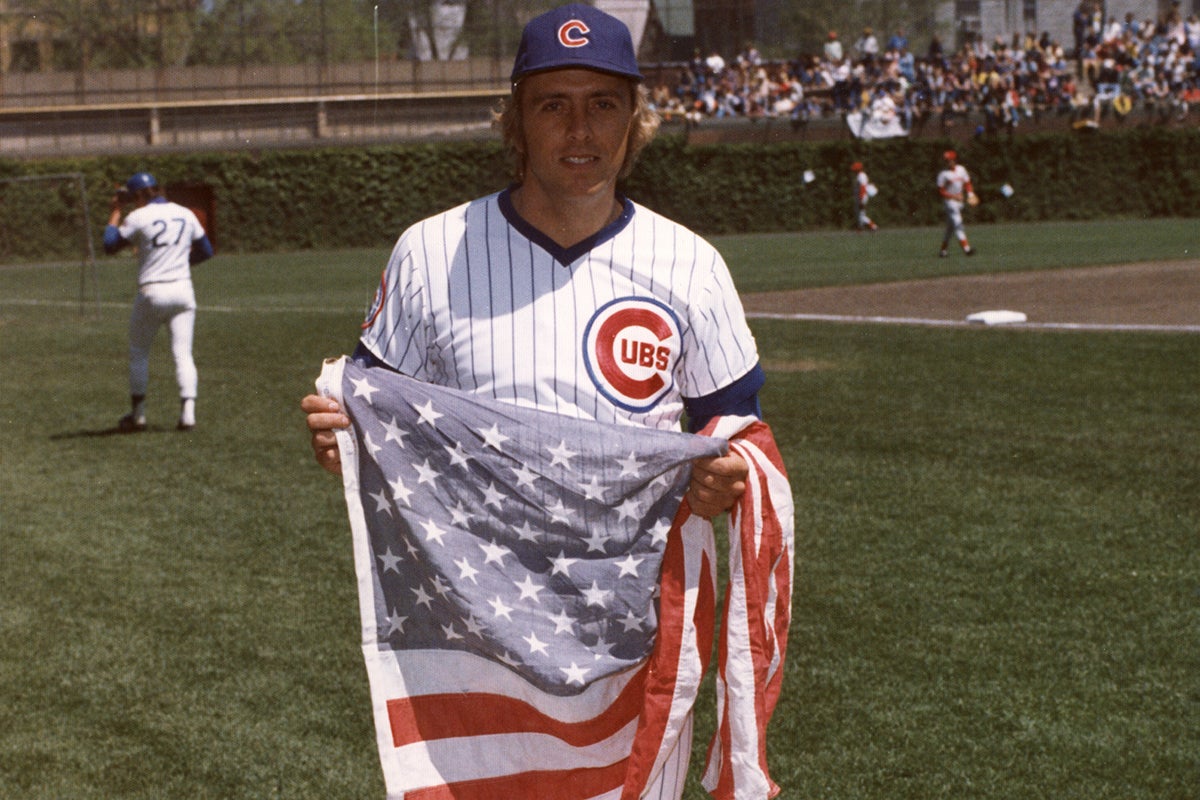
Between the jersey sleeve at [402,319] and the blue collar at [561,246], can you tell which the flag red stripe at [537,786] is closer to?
the jersey sleeve at [402,319]

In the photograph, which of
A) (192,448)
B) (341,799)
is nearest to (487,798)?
(341,799)

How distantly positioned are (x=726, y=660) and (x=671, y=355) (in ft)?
2.31

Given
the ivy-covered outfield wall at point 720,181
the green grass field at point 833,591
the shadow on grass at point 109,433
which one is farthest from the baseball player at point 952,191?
the shadow on grass at point 109,433

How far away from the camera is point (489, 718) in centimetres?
339

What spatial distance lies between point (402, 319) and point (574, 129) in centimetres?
59

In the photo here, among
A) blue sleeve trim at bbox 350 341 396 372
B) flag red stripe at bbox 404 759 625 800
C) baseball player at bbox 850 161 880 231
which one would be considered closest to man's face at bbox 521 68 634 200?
blue sleeve trim at bbox 350 341 396 372

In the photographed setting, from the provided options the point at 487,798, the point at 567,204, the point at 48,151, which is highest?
the point at 48,151

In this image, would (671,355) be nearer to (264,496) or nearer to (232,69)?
(264,496)

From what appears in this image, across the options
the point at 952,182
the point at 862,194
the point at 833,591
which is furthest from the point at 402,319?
the point at 862,194

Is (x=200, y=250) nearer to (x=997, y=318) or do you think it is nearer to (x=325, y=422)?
(x=997, y=318)

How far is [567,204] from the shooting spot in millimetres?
3318

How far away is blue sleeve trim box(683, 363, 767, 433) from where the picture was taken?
3.42 meters

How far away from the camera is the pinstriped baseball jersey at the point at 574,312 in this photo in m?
3.30

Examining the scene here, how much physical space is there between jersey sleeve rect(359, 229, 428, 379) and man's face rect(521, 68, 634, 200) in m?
0.35
